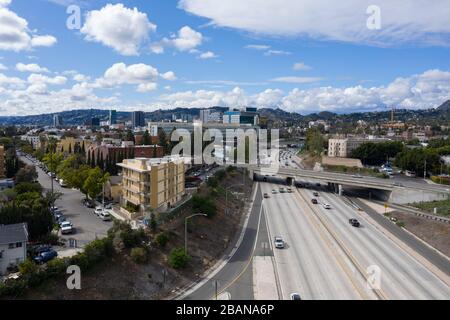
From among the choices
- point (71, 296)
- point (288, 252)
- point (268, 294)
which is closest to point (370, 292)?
point (268, 294)

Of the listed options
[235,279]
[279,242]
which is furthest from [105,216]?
[279,242]

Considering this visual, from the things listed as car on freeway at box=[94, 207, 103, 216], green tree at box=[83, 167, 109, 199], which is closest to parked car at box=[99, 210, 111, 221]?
car on freeway at box=[94, 207, 103, 216]

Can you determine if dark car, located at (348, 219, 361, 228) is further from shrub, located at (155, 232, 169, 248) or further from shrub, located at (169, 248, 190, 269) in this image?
shrub, located at (155, 232, 169, 248)

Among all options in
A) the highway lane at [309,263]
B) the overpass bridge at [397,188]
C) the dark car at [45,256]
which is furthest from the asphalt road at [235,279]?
the overpass bridge at [397,188]

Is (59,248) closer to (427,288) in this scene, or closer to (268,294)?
(268,294)

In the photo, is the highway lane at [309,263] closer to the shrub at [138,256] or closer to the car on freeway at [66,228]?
the shrub at [138,256]

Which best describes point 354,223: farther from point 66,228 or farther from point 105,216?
point 66,228
